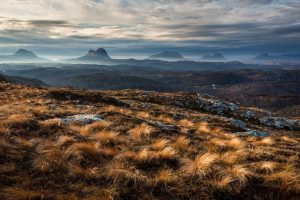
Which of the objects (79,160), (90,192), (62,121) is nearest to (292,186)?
(90,192)

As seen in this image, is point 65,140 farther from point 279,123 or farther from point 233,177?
point 279,123

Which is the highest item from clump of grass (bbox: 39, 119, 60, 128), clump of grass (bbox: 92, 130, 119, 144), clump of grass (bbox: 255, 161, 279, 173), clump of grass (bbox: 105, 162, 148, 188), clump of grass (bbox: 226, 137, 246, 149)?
clump of grass (bbox: 39, 119, 60, 128)

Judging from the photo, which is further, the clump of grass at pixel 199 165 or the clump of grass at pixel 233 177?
the clump of grass at pixel 199 165

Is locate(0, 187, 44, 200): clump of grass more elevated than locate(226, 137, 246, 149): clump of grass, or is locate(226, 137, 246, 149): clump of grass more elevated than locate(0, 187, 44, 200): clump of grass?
locate(0, 187, 44, 200): clump of grass

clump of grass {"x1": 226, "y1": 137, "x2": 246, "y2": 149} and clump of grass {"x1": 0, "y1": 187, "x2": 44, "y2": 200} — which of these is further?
clump of grass {"x1": 226, "y1": 137, "x2": 246, "y2": 149}

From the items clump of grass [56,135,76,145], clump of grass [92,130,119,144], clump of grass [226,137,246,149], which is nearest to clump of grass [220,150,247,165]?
clump of grass [226,137,246,149]

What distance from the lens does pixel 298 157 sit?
39.5 ft

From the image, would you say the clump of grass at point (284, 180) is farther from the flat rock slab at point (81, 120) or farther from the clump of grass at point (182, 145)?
the flat rock slab at point (81, 120)

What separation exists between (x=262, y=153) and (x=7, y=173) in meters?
9.07

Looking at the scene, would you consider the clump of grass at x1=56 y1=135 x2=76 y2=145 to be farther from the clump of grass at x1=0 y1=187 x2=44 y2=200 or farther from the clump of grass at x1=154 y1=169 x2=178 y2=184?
the clump of grass at x1=154 y1=169 x2=178 y2=184

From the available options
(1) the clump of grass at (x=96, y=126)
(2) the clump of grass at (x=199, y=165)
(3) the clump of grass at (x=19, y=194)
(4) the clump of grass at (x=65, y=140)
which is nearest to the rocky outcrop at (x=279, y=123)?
(1) the clump of grass at (x=96, y=126)

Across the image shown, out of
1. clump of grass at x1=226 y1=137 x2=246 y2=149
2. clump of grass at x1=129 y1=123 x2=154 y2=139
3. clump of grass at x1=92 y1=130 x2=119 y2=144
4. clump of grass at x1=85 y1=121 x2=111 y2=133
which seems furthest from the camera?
clump of grass at x1=85 y1=121 x2=111 y2=133

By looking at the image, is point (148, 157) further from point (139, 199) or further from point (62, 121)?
point (62, 121)

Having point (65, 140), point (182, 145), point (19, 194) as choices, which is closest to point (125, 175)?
point (19, 194)
